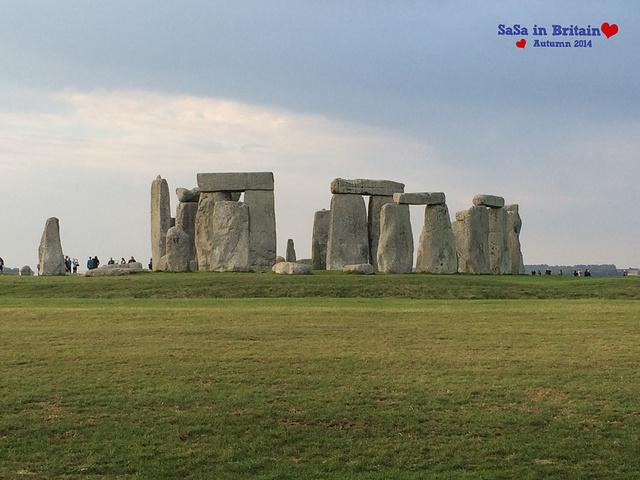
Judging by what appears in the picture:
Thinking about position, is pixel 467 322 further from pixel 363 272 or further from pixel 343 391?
pixel 363 272

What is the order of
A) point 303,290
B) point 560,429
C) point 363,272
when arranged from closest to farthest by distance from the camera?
point 560,429
point 303,290
point 363,272

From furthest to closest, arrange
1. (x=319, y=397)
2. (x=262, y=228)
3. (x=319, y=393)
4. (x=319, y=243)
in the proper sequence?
(x=319, y=243) < (x=262, y=228) < (x=319, y=393) < (x=319, y=397)

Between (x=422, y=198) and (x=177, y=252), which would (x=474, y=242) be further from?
(x=177, y=252)

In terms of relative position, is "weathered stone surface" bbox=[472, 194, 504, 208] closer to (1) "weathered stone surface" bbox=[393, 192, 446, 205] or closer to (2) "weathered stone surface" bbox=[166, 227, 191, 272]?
(1) "weathered stone surface" bbox=[393, 192, 446, 205]

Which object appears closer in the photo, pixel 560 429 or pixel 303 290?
pixel 560 429

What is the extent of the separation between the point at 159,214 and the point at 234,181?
5481 millimetres

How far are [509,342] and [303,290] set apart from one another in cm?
969

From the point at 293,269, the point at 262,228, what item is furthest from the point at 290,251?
the point at 293,269

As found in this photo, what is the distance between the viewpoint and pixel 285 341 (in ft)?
50.6

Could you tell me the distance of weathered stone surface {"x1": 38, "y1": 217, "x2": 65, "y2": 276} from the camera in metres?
32.3

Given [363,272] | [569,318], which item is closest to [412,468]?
[569,318]

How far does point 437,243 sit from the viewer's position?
3212 cm

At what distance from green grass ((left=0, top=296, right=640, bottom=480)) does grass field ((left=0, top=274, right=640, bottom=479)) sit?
→ 0.03 m

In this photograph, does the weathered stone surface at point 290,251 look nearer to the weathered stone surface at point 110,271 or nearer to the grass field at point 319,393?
the weathered stone surface at point 110,271
